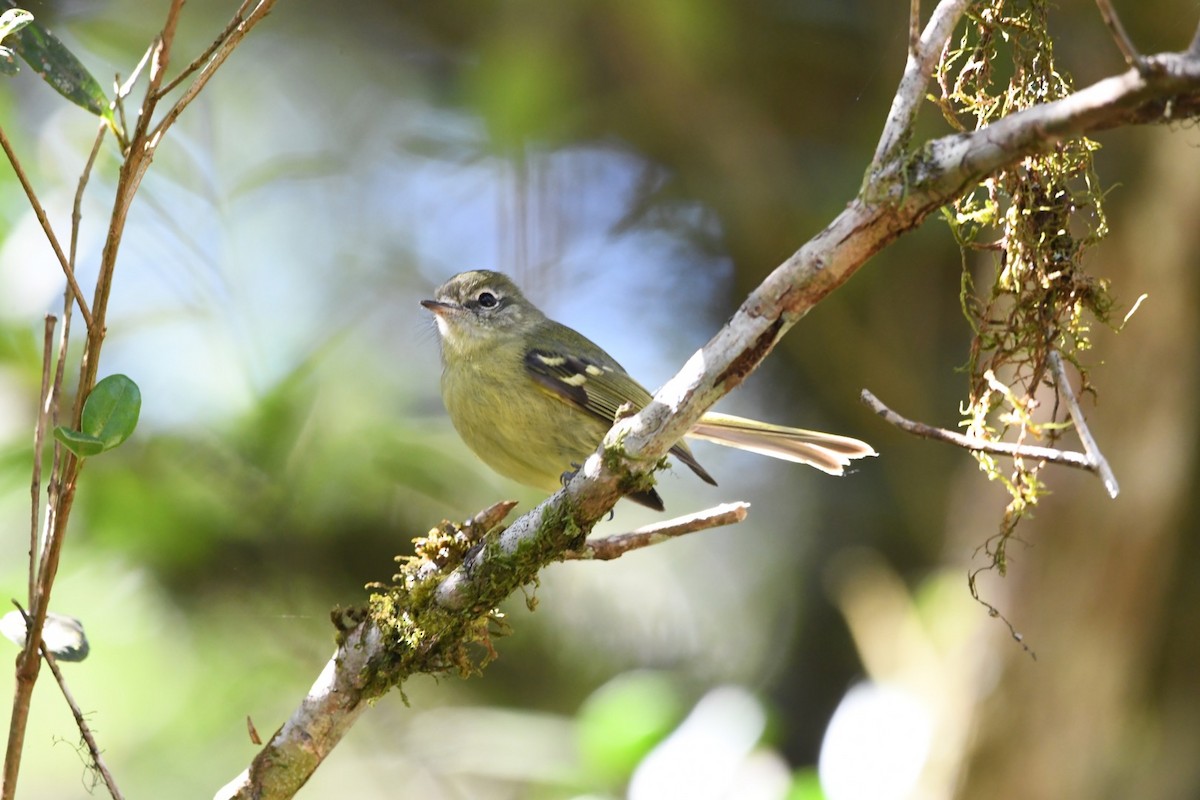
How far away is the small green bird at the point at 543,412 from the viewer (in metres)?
3.17

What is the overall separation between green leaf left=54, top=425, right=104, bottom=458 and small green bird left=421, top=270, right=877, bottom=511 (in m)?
1.70

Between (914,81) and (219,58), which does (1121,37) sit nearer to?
(914,81)

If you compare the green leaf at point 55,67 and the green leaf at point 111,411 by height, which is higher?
the green leaf at point 55,67

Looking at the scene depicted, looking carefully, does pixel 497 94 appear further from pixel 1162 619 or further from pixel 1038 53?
pixel 1162 619

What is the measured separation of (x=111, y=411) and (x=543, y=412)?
6.04 ft

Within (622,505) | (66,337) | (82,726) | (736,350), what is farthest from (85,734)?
(622,505)

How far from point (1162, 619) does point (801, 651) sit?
5.15ft

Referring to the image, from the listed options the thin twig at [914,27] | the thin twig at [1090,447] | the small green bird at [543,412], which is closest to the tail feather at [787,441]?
the small green bird at [543,412]

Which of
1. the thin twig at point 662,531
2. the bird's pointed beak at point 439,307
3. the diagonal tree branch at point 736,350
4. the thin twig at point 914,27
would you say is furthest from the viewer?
the bird's pointed beak at point 439,307

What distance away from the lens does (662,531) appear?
2117 mm

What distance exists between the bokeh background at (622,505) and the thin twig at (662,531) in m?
0.82

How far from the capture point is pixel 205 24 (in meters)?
4.87

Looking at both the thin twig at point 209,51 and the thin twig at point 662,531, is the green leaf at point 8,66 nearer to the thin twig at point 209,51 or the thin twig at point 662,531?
the thin twig at point 209,51

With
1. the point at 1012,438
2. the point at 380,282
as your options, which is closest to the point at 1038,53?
the point at 1012,438
